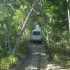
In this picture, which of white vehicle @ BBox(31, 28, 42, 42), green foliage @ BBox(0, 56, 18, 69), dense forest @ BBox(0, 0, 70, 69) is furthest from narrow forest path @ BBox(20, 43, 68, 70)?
white vehicle @ BBox(31, 28, 42, 42)

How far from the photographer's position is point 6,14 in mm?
15078

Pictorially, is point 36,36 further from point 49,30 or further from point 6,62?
point 6,62

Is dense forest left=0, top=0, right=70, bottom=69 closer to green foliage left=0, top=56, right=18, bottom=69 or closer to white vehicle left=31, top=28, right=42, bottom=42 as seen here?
green foliage left=0, top=56, right=18, bottom=69

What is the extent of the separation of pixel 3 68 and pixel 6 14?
5000mm

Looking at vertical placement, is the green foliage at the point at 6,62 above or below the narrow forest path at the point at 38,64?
above

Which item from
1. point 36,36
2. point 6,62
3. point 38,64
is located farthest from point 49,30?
point 36,36

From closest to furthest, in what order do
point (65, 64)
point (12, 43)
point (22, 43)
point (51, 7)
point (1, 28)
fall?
1. point (65, 64)
2. point (51, 7)
3. point (1, 28)
4. point (12, 43)
5. point (22, 43)

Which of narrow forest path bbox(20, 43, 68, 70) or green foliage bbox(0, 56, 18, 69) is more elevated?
green foliage bbox(0, 56, 18, 69)

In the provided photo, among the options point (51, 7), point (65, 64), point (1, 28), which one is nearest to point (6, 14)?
point (1, 28)

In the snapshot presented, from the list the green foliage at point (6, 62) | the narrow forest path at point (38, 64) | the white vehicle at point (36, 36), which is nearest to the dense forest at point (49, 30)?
the green foliage at point (6, 62)

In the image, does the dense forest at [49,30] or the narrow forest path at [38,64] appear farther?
the dense forest at [49,30]

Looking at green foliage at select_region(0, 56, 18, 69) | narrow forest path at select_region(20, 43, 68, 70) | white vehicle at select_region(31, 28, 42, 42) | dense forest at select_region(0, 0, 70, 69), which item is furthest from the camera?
white vehicle at select_region(31, 28, 42, 42)

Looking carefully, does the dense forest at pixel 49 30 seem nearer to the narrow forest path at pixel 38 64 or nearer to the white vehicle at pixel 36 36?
the narrow forest path at pixel 38 64

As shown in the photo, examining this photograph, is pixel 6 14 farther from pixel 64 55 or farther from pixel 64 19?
pixel 64 55
